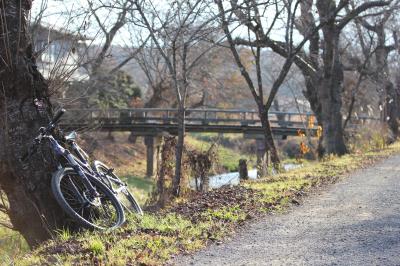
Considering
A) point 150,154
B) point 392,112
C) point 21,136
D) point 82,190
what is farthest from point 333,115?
point 150,154

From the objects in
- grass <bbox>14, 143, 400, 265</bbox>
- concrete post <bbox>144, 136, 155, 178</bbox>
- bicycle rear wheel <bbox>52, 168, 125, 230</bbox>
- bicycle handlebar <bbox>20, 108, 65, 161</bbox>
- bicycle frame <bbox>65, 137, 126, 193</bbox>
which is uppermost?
bicycle handlebar <bbox>20, 108, 65, 161</bbox>

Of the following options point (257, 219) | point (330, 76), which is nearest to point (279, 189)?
point (257, 219)

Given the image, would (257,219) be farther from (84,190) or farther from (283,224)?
(84,190)

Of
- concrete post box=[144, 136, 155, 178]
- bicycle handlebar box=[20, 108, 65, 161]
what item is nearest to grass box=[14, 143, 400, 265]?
bicycle handlebar box=[20, 108, 65, 161]

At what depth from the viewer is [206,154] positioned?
13.0 metres

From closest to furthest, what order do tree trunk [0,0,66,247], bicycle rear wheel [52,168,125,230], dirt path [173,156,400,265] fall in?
dirt path [173,156,400,265] < bicycle rear wheel [52,168,125,230] < tree trunk [0,0,66,247]

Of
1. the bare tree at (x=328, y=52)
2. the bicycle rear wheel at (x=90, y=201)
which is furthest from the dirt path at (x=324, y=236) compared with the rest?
the bare tree at (x=328, y=52)

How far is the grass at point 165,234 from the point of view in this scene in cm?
532

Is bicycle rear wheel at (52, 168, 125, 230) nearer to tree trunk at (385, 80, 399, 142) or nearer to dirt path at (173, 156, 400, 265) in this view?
dirt path at (173, 156, 400, 265)

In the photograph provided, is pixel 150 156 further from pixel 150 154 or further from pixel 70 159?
pixel 70 159

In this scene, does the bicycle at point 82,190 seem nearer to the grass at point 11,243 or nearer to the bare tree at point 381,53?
the grass at point 11,243

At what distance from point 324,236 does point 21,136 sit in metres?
3.79

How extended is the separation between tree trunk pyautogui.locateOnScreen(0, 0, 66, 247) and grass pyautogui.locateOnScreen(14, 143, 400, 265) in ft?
2.66

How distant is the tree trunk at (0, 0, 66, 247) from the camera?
699 centimetres
